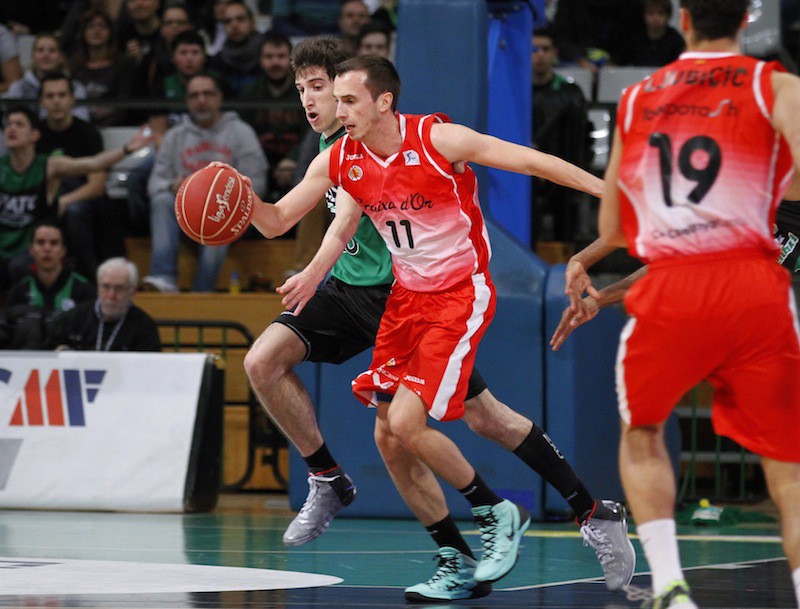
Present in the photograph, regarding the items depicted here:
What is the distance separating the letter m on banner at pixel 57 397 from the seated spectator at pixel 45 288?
1077mm

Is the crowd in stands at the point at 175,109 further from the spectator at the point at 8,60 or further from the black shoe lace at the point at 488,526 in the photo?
the black shoe lace at the point at 488,526

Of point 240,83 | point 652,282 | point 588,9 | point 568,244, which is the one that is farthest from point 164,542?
point 588,9

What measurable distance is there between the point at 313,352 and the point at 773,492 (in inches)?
104

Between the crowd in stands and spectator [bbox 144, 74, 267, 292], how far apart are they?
0.01 m

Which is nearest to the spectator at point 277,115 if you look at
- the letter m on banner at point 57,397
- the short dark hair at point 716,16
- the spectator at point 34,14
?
the letter m on banner at point 57,397

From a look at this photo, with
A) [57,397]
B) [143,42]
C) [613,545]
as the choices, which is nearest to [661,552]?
[613,545]

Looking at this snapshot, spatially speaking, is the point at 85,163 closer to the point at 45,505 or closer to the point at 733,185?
the point at 45,505

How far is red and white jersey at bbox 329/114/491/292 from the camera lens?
5.46m

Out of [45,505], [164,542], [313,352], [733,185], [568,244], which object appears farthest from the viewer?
[568,244]

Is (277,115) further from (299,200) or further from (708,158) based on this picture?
(708,158)

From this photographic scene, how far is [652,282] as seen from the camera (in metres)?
4.03

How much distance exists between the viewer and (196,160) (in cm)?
1120

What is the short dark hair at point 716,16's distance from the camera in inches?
157

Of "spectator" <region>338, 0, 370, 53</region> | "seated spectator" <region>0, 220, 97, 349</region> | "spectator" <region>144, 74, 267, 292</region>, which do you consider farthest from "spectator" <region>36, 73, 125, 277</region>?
"spectator" <region>338, 0, 370, 53</region>
